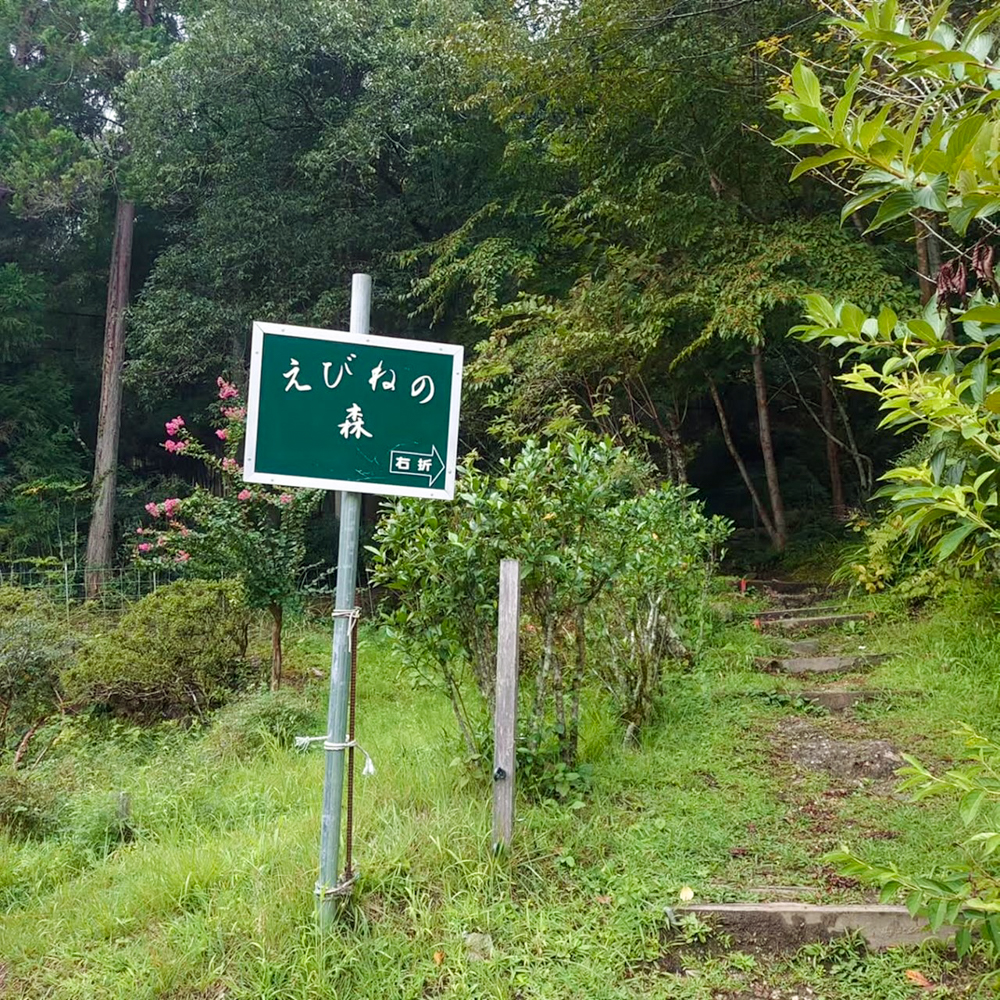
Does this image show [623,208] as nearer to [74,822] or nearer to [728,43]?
[728,43]

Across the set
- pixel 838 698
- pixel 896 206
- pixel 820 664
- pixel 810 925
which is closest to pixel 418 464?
pixel 896 206

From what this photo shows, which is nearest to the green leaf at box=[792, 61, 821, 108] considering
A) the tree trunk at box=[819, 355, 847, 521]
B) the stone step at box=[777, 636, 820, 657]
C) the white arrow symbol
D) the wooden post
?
the white arrow symbol

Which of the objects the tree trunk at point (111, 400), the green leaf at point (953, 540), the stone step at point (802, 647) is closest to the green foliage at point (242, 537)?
the stone step at point (802, 647)

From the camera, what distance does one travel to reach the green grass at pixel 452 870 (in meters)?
2.11

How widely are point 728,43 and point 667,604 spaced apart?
4.85 m

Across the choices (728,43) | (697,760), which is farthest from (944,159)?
(728,43)

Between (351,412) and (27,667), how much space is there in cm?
423

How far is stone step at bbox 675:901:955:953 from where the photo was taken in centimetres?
220

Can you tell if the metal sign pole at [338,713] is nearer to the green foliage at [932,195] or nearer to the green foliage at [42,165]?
the green foliage at [932,195]

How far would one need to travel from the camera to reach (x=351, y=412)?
2.20 m

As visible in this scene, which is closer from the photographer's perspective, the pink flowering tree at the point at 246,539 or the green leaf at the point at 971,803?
the green leaf at the point at 971,803

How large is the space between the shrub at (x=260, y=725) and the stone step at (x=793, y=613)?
3.69m

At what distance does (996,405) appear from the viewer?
55.9 inches

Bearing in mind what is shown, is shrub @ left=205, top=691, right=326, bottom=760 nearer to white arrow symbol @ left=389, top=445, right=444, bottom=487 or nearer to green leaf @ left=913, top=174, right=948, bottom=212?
white arrow symbol @ left=389, top=445, right=444, bottom=487
